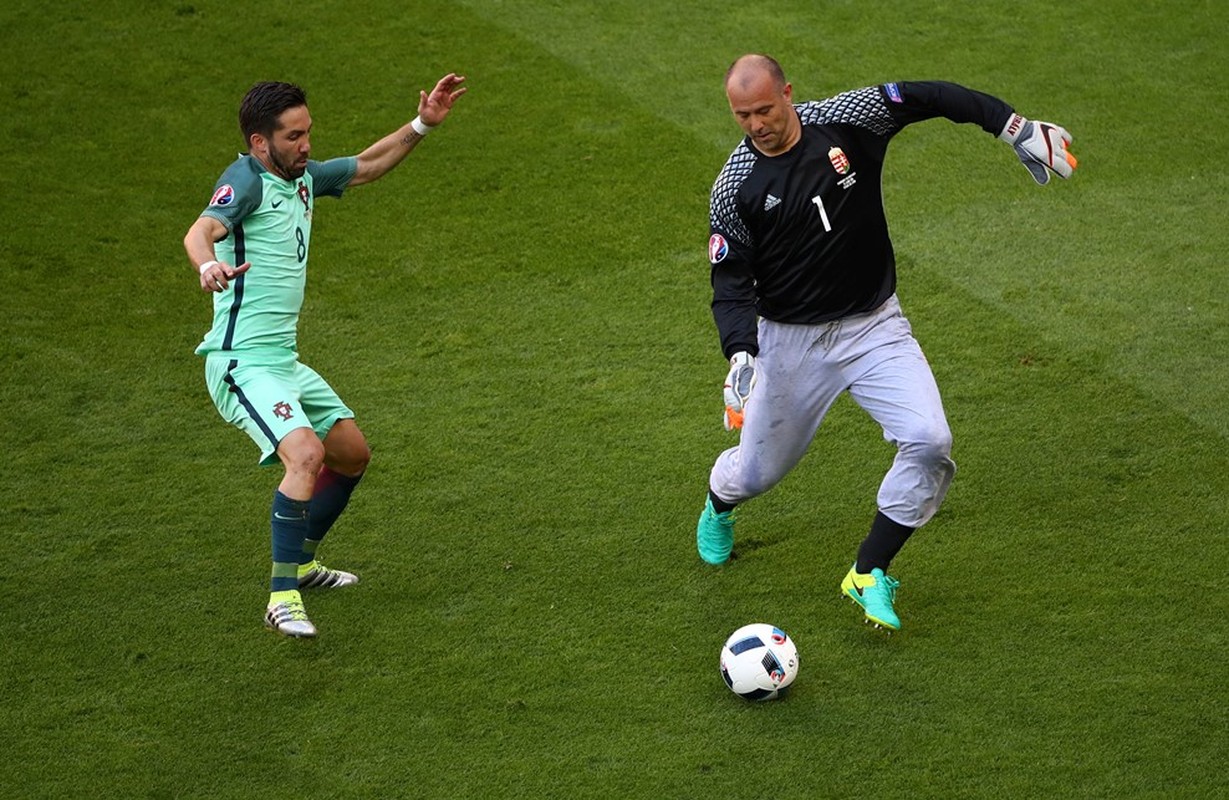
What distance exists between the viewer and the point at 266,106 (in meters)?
6.08

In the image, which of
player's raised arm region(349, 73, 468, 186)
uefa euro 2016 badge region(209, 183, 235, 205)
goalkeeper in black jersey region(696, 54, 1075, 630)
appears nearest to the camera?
goalkeeper in black jersey region(696, 54, 1075, 630)

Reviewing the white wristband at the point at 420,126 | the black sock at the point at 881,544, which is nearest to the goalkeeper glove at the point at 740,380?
the black sock at the point at 881,544

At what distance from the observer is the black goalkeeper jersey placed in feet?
19.6

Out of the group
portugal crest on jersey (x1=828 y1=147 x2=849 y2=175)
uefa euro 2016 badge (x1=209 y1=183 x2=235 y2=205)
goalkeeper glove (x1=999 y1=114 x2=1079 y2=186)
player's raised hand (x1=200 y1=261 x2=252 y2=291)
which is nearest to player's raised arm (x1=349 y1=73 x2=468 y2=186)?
uefa euro 2016 badge (x1=209 y1=183 x2=235 y2=205)

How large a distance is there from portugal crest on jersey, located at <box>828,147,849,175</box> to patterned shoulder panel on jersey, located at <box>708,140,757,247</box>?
305 mm

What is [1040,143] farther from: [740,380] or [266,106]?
[266,106]

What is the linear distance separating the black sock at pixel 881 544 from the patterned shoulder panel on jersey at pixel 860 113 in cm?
156

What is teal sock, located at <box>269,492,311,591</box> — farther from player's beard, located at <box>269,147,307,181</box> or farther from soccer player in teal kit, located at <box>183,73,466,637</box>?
player's beard, located at <box>269,147,307,181</box>

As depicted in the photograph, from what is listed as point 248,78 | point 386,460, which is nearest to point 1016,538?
point 386,460

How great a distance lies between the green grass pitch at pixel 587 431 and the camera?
18.6 feet

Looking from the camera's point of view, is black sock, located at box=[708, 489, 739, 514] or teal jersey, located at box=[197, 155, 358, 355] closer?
teal jersey, located at box=[197, 155, 358, 355]

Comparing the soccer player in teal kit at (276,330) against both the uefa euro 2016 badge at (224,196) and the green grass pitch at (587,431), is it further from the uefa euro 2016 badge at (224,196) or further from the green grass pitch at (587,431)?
the green grass pitch at (587,431)

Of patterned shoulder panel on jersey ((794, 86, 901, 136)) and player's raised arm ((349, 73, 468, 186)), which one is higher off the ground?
patterned shoulder panel on jersey ((794, 86, 901, 136))

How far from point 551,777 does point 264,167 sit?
2723mm
